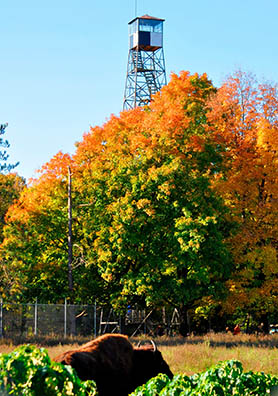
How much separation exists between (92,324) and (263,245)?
9886 millimetres

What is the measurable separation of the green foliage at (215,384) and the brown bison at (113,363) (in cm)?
174

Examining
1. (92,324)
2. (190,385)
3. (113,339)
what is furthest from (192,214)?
(190,385)

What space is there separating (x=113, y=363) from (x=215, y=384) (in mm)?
3141

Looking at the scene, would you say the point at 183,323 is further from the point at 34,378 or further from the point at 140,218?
the point at 34,378

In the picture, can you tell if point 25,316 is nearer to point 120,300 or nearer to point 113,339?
point 120,300

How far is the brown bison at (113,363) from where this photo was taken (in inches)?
381

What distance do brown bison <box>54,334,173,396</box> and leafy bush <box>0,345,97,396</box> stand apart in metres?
3.00

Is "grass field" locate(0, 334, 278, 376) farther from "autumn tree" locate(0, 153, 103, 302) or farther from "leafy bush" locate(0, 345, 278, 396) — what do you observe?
"autumn tree" locate(0, 153, 103, 302)

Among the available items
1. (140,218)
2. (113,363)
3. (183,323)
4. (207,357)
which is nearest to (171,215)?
(140,218)

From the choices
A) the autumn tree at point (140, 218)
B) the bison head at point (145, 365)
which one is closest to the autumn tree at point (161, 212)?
the autumn tree at point (140, 218)

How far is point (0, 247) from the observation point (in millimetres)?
34312

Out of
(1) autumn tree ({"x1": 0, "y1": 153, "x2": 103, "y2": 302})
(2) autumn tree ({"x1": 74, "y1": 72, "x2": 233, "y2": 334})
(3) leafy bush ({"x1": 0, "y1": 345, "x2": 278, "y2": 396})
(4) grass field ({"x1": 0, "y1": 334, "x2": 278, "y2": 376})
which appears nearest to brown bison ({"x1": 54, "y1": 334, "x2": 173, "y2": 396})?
(3) leafy bush ({"x1": 0, "y1": 345, "x2": 278, "y2": 396})

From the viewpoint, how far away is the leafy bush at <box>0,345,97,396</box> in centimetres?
620

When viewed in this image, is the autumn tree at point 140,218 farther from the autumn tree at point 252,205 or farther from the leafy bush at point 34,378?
the leafy bush at point 34,378
